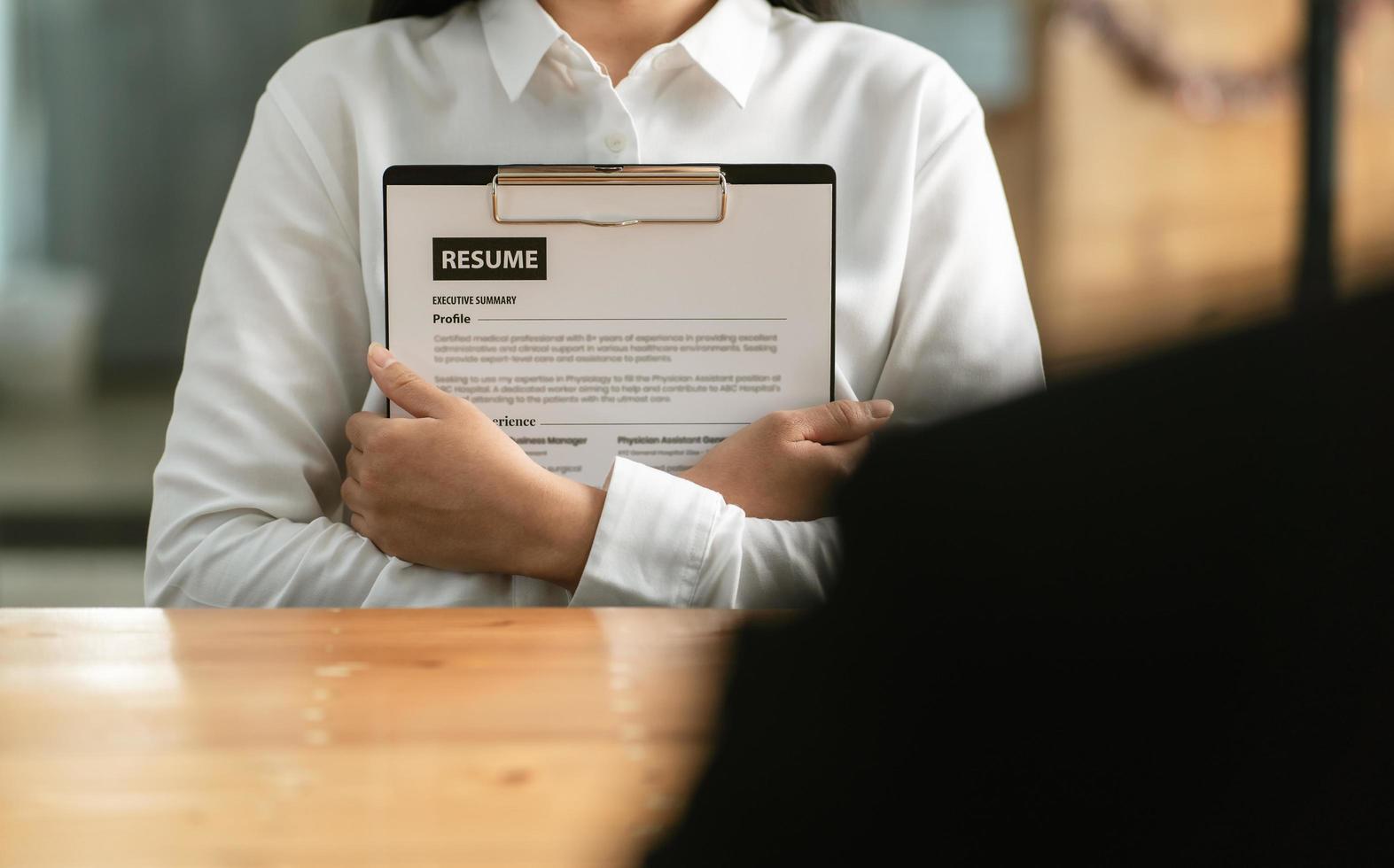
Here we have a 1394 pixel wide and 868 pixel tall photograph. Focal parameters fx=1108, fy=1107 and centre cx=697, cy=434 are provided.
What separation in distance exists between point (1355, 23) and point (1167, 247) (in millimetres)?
848

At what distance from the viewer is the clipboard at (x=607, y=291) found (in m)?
0.78

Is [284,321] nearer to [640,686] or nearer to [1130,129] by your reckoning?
[640,686]

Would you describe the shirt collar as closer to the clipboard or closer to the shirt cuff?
the clipboard

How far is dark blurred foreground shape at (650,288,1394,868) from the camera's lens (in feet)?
0.51

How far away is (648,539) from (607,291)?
18 centimetres

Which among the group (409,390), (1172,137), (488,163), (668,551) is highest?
(488,163)

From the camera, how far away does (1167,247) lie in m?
3.29

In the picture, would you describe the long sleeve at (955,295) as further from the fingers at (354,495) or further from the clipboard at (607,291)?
the fingers at (354,495)

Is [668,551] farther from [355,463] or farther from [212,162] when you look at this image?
[212,162]

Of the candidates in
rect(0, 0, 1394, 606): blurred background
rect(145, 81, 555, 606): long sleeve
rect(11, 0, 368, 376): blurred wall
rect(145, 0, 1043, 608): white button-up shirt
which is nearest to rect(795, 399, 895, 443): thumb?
rect(145, 0, 1043, 608): white button-up shirt

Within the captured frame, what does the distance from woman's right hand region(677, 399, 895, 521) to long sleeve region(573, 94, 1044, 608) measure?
0.9 inches

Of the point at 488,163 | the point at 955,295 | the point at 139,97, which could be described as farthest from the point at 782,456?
the point at 139,97

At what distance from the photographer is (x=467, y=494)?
0.80 meters

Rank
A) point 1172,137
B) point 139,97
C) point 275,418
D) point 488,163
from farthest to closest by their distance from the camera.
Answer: point 1172,137
point 139,97
point 488,163
point 275,418
